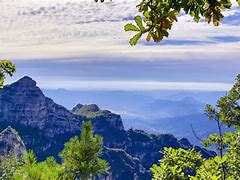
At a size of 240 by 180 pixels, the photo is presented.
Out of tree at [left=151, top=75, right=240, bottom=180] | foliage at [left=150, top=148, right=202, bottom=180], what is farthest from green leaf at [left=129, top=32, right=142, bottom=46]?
foliage at [left=150, top=148, right=202, bottom=180]

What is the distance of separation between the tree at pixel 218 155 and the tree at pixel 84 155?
3.97 metres

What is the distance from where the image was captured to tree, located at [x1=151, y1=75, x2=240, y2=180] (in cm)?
2129

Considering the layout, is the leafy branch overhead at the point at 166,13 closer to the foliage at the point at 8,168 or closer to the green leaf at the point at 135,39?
the green leaf at the point at 135,39

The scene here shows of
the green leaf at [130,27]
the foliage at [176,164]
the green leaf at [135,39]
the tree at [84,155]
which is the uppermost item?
the green leaf at [130,27]

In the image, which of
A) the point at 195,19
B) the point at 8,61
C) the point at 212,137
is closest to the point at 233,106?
the point at 212,137

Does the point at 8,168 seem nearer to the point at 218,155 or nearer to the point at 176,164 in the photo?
the point at 176,164

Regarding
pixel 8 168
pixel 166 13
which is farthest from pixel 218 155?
pixel 8 168

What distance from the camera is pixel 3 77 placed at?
22.9 metres

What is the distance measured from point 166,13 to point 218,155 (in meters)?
18.0

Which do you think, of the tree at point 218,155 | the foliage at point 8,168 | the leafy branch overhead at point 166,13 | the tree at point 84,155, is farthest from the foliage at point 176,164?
the leafy branch overhead at point 166,13

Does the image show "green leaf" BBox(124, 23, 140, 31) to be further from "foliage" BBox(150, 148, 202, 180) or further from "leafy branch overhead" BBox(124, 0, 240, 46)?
"foliage" BBox(150, 148, 202, 180)

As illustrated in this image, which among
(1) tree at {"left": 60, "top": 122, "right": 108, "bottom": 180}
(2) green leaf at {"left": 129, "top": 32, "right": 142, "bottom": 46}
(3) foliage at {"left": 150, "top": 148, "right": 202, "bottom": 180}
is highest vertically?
(2) green leaf at {"left": 129, "top": 32, "right": 142, "bottom": 46}

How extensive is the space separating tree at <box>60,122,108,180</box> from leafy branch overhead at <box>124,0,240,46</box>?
12.6 meters

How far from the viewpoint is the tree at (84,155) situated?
708 inches
